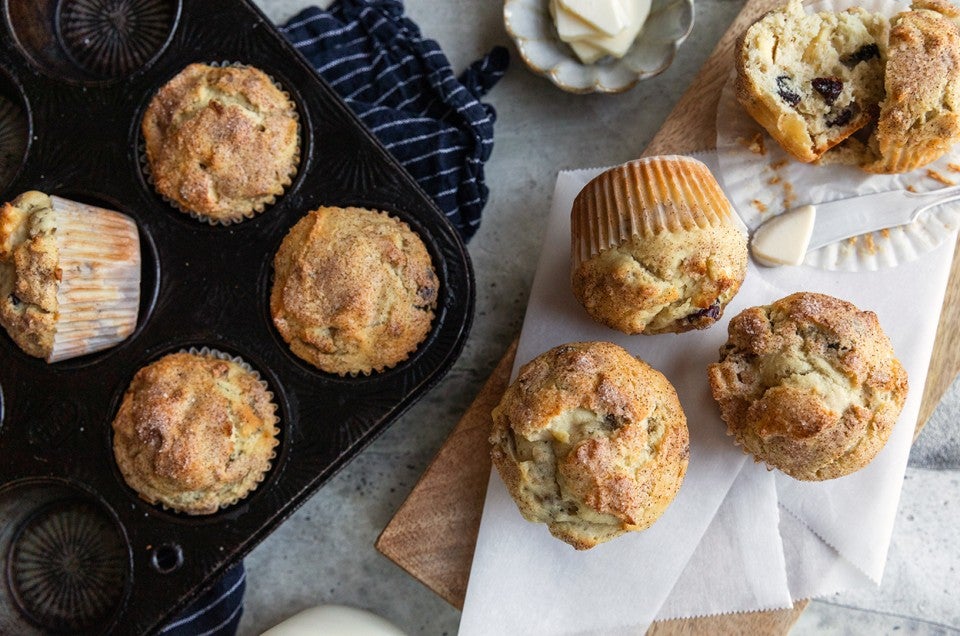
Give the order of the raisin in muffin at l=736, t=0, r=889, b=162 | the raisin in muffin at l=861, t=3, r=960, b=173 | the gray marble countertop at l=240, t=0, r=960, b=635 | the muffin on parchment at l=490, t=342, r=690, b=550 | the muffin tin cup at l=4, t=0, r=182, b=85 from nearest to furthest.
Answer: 1. the muffin on parchment at l=490, t=342, r=690, b=550
2. the raisin in muffin at l=861, t=3, r=960, b=173
3. the raisin in muffin at l=736, t=0, r=889, b=162
4. the muffin tin cup at l=4, t=0, r=182, b=85
5. the gray marble countertop at l=240, t=0, r=960, b=635

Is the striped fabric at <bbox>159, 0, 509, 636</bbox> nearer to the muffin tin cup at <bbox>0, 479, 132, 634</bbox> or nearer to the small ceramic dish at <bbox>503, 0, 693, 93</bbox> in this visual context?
the small ceramic dish at <bbox>503, 0, 693, 93</bbox>

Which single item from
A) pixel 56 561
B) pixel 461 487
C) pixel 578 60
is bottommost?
pixel 56 561

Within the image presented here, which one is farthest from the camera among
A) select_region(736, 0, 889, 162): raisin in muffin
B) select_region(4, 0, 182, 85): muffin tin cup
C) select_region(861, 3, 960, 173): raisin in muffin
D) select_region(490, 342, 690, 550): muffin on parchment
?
select_region(4, 0, 182, 85): muffin tin cup

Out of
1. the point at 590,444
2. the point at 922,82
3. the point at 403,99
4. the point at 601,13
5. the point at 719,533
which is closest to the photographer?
the point at 590,444

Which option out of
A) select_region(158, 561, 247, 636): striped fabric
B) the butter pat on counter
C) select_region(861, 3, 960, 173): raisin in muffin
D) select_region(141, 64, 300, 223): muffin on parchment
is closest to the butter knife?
select_region(861, 3, 960, 173): raisin in muffin

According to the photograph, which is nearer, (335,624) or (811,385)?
(811,385)

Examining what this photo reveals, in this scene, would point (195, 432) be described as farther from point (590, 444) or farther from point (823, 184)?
point (823, 184)

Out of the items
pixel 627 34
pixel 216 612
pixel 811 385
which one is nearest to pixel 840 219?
pixel 811 385
